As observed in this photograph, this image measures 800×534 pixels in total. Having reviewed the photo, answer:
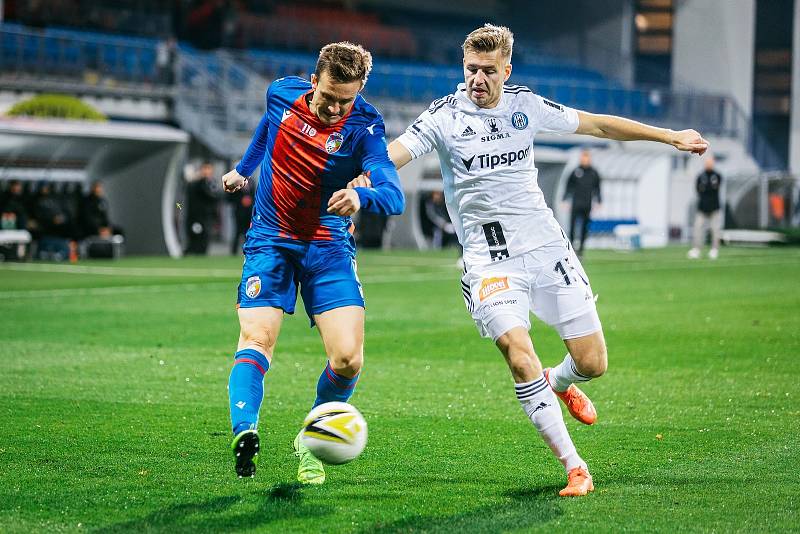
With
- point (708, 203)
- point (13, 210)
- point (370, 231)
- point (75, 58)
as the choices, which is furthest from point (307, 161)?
point (75, 58)

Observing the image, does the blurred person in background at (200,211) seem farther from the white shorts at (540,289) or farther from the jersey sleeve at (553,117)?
the white shorts at (540,289)

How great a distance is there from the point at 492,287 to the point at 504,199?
0.47 metres

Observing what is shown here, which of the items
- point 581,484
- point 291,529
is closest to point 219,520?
point 291,529

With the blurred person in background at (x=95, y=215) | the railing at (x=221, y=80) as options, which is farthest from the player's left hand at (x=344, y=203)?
the railing at (x=221, y=80)

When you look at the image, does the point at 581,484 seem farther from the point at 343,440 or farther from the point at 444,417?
the point at 444,417

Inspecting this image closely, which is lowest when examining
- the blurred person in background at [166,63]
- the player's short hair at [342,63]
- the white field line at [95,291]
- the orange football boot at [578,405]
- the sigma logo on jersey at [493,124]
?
the white field line at [95,291]

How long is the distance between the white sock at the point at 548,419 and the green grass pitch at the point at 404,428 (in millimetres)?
183

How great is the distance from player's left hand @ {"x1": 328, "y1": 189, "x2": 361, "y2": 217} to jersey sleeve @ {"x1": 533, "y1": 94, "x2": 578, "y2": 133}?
60.4 inches

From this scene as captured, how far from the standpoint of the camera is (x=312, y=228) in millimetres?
5715

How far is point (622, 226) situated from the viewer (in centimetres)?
3111

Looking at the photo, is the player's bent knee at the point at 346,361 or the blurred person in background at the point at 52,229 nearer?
the player's bent knee at the point at 346,361

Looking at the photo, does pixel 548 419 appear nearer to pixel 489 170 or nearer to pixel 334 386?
pixel 334 386

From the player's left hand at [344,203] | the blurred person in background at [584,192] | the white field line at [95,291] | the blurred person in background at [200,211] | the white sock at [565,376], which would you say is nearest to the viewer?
the player's left hand at [344,203]

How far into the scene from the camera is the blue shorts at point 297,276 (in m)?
5.60
